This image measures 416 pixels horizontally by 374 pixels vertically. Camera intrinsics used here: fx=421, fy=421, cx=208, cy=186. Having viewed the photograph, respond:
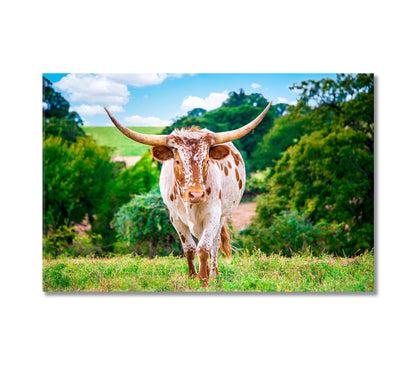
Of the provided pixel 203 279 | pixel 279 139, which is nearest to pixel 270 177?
pixel 279 139

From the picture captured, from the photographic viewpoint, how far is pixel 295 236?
6207mm

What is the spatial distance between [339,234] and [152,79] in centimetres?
335

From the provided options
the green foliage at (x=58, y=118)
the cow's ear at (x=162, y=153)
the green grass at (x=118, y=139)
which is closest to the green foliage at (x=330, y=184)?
the green grass at (x=118, y=139)

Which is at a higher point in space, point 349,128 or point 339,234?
point 349,128

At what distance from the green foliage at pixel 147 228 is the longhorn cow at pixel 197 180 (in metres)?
1.51

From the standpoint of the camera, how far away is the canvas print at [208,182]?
4.61m

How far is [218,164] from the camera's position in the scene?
4.81 meters

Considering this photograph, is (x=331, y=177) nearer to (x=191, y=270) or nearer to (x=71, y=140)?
(x=191, y=270)

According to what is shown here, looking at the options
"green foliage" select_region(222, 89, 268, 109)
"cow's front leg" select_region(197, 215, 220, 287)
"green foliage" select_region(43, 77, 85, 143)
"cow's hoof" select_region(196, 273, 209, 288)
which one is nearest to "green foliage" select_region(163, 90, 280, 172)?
"green foliage" select_region(222, 89, 268, 109)

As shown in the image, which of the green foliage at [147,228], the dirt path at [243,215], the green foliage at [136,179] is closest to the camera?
the green foliage at [147,228]

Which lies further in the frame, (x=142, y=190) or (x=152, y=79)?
(x=142, y=190)

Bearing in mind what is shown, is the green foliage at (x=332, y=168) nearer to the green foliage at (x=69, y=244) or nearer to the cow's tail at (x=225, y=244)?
the cow's tail at (x=225, y=244)

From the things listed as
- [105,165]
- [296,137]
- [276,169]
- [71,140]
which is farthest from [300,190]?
[71,140]

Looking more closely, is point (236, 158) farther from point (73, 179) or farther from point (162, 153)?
point (73, 179)
